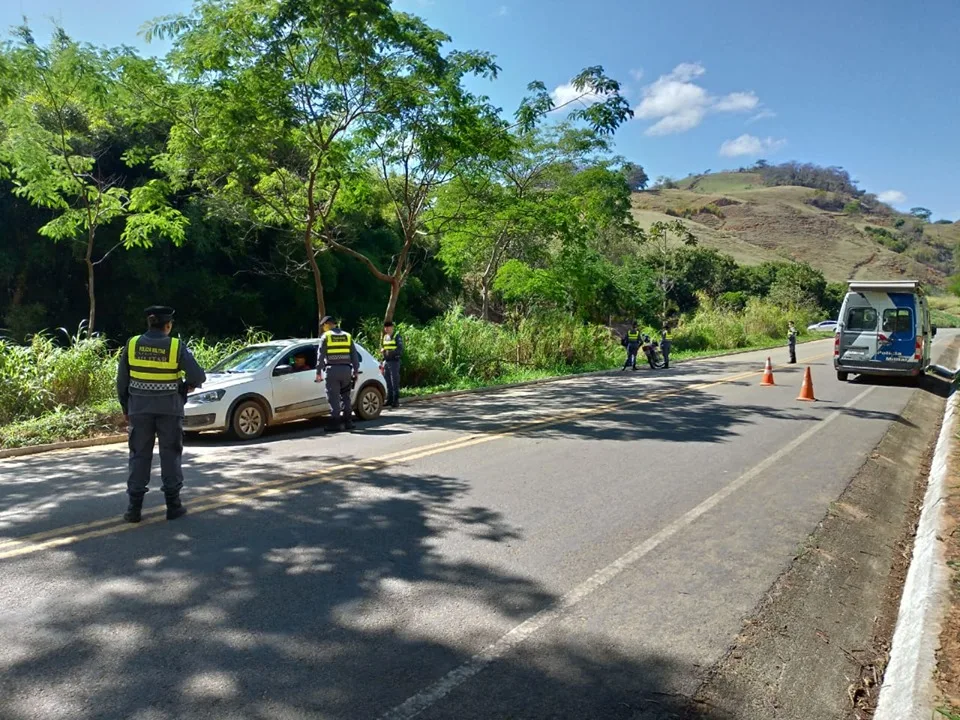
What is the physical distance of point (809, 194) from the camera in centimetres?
17488

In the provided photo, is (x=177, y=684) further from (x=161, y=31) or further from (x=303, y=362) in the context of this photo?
(x=161, y=31)

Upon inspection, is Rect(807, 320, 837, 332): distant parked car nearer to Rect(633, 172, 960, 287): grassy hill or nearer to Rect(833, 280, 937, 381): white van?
Rect(633, 172, 960, 287): grassy hill

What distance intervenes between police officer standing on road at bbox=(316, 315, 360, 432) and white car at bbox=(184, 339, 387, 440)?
0.54 m

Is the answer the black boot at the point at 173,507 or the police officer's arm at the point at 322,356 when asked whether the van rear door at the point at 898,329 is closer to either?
the police officer's arm at the point at 322,356

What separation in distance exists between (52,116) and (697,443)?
49.3ft

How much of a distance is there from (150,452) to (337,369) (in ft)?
16.0

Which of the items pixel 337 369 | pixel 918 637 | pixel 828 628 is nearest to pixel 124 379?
pixel 337 369

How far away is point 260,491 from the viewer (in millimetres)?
6723

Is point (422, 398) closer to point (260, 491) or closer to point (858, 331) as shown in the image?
point (260, 491)

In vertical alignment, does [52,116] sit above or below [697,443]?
above

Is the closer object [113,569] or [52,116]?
[113,569]

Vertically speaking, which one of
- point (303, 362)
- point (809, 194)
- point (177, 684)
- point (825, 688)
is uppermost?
point (809, 194)

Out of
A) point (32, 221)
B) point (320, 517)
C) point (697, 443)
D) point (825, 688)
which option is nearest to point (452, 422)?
point (697, 443)

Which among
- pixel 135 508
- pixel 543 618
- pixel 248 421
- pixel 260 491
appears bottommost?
pixel 543 618
